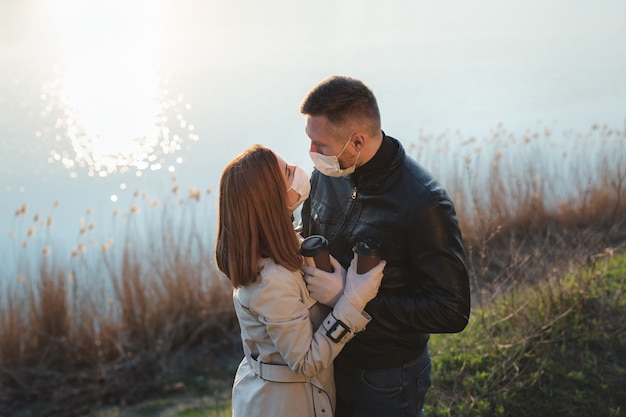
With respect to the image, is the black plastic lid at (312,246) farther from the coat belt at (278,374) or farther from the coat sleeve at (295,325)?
the coat belt at (278,374)

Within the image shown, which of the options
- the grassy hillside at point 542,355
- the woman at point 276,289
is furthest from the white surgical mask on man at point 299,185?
the grassy hillside at point 542,355

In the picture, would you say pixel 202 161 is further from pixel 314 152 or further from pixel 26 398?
pixel 314 152

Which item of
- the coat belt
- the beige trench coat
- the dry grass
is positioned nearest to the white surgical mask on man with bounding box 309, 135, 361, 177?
the beige trench coat

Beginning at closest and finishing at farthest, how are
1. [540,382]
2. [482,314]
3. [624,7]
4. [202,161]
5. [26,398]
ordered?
1. [540,382]
2. [482,314]
3. [26,398]
4. [202,161]
5. [624,7]

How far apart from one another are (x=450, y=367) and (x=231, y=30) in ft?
58.0

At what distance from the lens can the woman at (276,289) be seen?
278 cm

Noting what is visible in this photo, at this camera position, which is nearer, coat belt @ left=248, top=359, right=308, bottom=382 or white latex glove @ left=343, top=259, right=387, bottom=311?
white latex glove @ left=343, top=259, right=387, bottom=311

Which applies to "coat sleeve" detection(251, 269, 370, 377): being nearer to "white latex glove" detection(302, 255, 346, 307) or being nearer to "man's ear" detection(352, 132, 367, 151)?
"white latex glove" detection(302, 255, 346, 307)

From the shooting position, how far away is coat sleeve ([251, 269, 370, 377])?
2766 mm

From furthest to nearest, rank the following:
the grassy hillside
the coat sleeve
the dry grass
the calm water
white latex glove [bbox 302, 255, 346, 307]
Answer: the calm water < the dry grass < the grassy hillside < white latex glove [bbox 302, 255, 346, 307] < the coat sleeve

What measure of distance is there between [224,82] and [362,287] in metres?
14.2

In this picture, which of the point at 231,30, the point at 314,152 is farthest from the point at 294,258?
the point at 231,30

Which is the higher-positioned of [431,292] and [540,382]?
[431,292]

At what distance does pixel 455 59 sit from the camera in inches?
789
